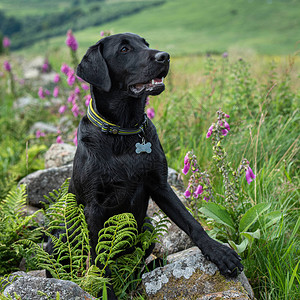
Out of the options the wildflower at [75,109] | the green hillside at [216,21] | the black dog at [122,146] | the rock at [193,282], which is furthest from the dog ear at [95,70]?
the green hillside at [216,21]

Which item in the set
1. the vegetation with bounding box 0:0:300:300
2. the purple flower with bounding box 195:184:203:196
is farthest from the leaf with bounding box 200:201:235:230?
the purple flower with bounding box 195:184:203:196

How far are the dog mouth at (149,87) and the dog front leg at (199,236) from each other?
670 mm

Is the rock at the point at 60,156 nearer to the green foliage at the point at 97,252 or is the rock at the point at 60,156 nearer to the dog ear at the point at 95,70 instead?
the green foliage at the point at 97,252

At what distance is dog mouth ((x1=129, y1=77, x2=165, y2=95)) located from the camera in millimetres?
2305

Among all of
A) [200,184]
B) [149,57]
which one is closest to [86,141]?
[149,57]

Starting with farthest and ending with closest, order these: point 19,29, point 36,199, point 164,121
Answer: point 19,29 → point 164,121 → point 36,199

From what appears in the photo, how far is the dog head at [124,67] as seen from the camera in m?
2.30

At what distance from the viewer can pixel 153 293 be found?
234cm

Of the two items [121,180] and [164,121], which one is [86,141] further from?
[164,121]

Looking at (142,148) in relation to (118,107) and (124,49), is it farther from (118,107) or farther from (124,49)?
(124,49)

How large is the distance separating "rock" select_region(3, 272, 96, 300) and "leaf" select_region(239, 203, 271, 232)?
51.3 inches

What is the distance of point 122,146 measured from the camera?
2393 millimetres

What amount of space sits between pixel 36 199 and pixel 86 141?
1.99 metres

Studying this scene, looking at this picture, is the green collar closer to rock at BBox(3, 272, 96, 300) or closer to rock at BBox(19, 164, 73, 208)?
rock at BBox(3, 272, 96, 300)
